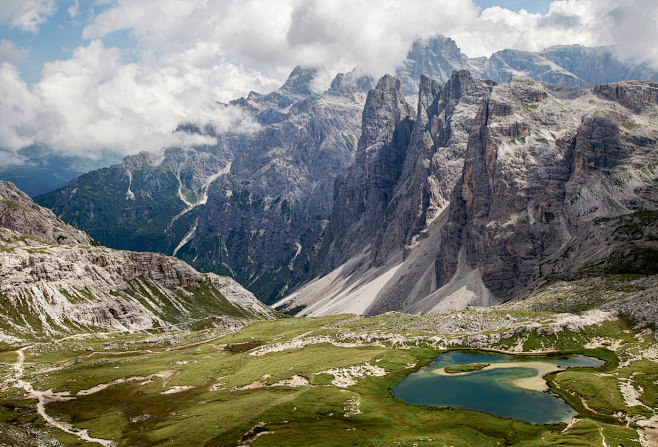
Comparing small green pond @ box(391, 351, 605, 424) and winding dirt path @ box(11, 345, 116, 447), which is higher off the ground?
winding dirt path @ box(11, 345, 116, 447)

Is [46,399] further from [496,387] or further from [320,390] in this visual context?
[496,387]

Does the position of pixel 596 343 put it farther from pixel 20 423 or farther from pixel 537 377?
pixel 20 423

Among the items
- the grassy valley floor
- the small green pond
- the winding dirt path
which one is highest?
the winding dirt path

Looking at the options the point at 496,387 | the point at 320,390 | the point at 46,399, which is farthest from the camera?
the point at 46,399

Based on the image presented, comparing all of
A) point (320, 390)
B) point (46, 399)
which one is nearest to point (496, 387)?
point (320, 390)

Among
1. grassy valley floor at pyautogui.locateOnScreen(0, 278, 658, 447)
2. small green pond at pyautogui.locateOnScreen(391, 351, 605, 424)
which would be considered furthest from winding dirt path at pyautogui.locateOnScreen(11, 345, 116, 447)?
small green pond at pyautogui.locateOnScreen(391, 351, 605, 424)

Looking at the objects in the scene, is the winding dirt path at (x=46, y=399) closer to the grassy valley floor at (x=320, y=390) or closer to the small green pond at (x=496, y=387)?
the grassy valley floor at (x=320, y=390)

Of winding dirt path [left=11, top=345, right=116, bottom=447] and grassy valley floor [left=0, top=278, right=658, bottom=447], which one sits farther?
winding dirt path [left=11, top=345, right=116, bottom=447]

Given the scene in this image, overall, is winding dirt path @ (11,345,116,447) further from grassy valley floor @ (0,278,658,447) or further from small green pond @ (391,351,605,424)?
small green pond @ (391,351,605,424)

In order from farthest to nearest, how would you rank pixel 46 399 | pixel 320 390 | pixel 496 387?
pixel 46 399, pixel 320 390, pixel 496 387

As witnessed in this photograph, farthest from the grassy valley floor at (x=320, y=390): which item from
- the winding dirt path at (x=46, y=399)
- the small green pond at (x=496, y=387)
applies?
the small green pond at (x=496, y=387)
